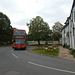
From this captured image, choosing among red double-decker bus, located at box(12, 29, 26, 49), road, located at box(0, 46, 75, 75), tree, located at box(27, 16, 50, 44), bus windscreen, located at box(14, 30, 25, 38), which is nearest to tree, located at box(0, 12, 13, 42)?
tree, located at box(27, 16, 50, 44)

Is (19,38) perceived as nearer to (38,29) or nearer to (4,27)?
(38,29)

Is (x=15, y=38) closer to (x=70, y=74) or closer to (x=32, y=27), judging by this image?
(x=70, y=74)

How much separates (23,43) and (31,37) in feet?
73.3

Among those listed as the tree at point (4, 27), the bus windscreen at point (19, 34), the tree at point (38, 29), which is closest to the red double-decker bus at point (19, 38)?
the bus windscreen at point (19, 34)

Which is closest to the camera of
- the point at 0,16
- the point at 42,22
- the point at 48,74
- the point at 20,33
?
the point at 48,74

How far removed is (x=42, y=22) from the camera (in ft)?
153

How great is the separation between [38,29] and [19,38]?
2457 cm

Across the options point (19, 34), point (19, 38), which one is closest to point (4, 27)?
point (19, 38)

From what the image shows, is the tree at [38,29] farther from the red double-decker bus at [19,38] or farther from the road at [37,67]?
the road at [37,67]

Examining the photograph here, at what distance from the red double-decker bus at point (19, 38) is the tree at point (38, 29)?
21.5 m

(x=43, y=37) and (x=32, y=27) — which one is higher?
(x=32, y=27)

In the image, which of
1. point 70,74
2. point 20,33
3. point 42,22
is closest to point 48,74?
point 70,74

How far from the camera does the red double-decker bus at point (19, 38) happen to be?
2056 centimetres

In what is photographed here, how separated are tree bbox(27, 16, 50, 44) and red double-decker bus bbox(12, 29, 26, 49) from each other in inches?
846
